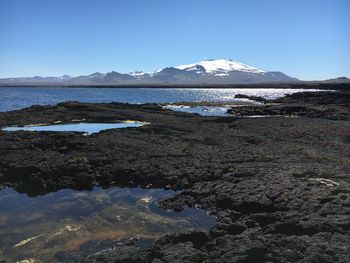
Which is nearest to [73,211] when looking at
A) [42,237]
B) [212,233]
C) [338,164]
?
[42,237]

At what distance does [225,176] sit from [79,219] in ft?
21.7

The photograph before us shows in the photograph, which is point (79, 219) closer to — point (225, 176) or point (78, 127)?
point (225, 176)

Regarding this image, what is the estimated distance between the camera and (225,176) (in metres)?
18.4

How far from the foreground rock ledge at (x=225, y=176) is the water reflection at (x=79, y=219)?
28.5 inches

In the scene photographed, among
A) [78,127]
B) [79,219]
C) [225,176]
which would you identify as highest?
[225,176]

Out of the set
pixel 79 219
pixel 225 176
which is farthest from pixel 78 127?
pixel 79 219

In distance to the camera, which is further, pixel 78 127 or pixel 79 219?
pixel 78 127

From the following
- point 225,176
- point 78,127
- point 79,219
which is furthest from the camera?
point 78,127

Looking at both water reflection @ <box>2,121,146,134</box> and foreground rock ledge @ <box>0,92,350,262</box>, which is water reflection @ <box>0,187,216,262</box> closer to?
foreground rock ledge @ <box>0,92,350,262</box>

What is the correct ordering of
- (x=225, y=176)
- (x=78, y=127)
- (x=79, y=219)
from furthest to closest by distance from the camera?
1. (x=78, y=127)
2. (x=225, y=176)
3. (x=79, y=219)

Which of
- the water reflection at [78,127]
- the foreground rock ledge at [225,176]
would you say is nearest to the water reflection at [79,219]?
the foreground rock ledge at [225,176]

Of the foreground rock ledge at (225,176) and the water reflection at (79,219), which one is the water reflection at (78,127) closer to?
the foreground rock ledge at (225,176)

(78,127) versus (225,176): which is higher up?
(225,176)

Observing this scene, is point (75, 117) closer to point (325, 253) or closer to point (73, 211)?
point (73, 211)
